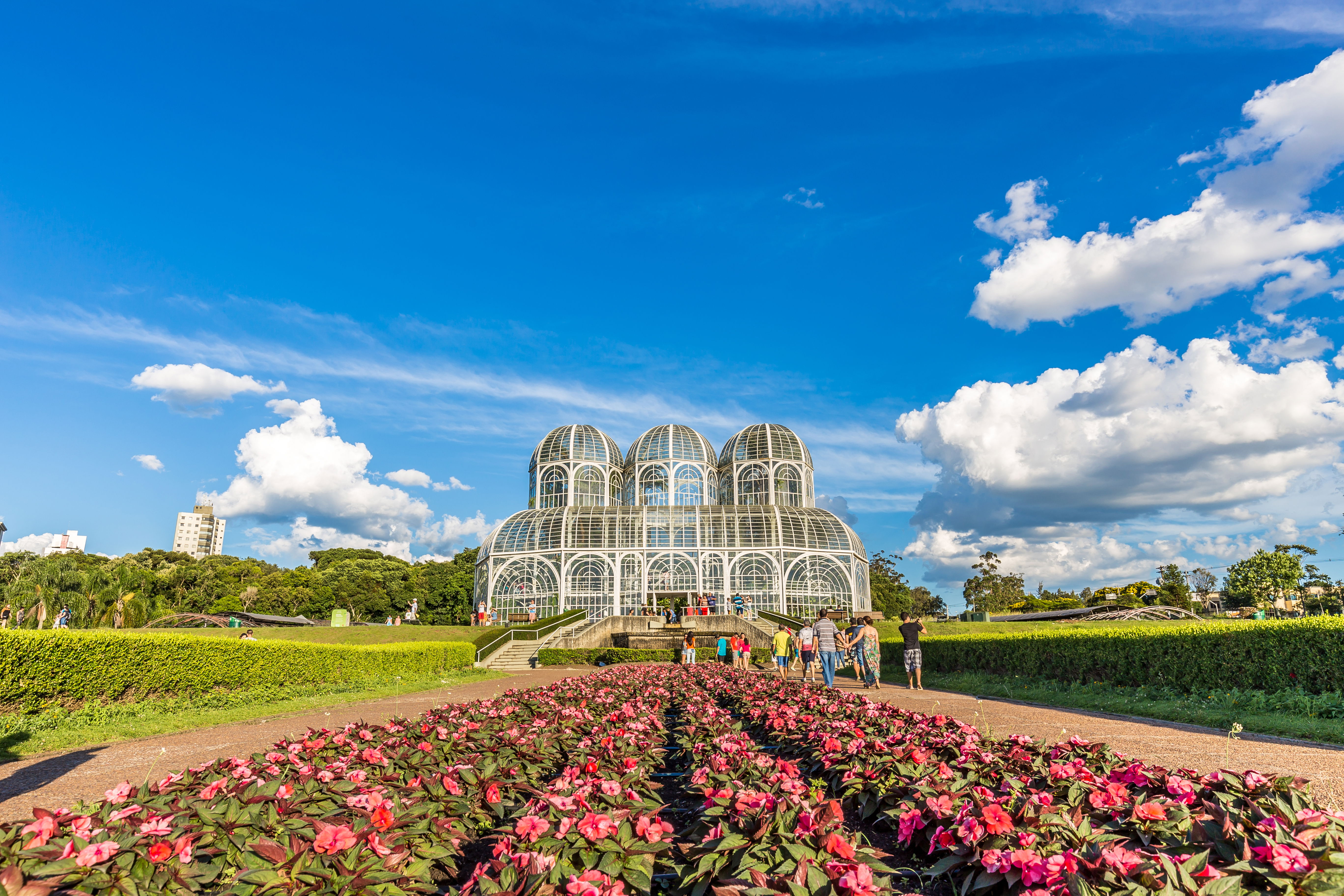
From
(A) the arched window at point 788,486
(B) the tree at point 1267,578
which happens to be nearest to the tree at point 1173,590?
(B) the tree at point 1267,578

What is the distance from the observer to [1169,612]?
41125mm

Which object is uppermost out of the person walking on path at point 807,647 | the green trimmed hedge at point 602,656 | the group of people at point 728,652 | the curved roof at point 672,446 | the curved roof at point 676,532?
the curved roof at point 672,446

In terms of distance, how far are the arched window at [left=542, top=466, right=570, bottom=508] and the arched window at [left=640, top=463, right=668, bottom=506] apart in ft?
15.7

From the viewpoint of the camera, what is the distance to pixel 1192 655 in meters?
12.0

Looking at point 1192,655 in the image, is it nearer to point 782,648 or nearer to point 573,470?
point 782,648

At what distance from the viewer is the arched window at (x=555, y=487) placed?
152 feet

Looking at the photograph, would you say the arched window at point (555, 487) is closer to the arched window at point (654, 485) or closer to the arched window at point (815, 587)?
the arched window at point (654, 485)

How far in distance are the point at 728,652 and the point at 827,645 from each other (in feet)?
33.2

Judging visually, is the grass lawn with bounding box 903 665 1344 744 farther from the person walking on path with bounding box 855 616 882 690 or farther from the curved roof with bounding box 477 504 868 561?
the curved roof with bounding box 477 504 868 561

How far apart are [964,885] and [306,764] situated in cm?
420

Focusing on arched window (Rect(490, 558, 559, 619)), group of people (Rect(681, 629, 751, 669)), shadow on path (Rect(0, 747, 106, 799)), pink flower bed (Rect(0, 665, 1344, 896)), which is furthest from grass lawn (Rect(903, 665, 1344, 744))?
arched window (Rect(490, 558, 559, 619))

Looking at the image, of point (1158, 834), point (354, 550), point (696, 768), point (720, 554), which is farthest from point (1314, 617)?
point (354, 550)

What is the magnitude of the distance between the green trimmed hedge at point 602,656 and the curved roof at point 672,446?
19.9 meters

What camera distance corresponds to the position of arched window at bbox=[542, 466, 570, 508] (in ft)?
152
